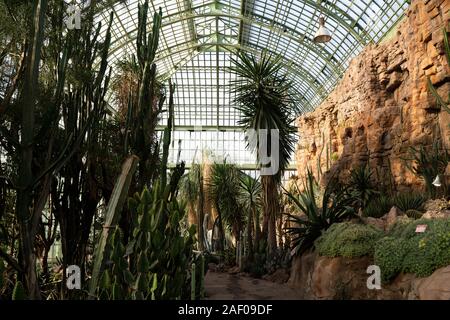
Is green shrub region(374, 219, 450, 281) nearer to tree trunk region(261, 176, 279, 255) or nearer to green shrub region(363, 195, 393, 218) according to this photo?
green shrub region(363, 195, 393, 218)

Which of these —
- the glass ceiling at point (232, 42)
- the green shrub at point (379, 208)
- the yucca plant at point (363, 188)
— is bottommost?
the green shrub at point (379, 208)

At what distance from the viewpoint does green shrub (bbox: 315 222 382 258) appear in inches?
252

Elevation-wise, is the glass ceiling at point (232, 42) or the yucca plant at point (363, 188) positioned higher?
the glass ceiling at point (232, 42)

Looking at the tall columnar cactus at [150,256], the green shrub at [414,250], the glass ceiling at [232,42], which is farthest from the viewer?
the glass ceiling at [232,42]

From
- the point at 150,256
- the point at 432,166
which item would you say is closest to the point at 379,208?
the point at 432,166

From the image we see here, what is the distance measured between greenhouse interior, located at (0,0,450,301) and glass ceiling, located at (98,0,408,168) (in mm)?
160

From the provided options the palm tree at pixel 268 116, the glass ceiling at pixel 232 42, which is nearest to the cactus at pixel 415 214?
the palm tree at pixel 268 116

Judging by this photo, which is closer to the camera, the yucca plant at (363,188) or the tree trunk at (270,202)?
the tree trunk at (270,202)

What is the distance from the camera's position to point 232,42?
28953 millimetres

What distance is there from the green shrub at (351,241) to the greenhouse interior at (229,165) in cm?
3

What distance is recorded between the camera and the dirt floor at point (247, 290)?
24.2 feet

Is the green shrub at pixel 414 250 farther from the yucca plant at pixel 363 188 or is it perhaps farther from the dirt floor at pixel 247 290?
the yucca plant at pixel 363 188

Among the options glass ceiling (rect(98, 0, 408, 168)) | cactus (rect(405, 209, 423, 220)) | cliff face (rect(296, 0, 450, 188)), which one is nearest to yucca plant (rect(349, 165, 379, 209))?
cliff face (rect(296, 0, 450, 188))

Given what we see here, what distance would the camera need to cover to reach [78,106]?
4.89 meters
